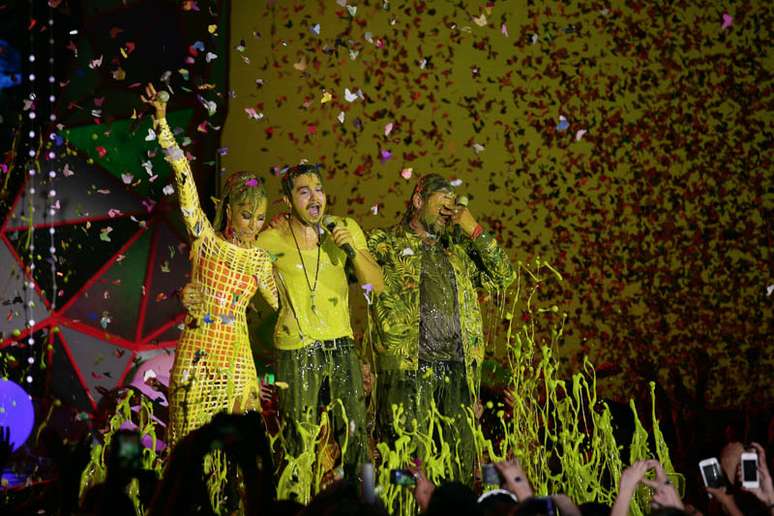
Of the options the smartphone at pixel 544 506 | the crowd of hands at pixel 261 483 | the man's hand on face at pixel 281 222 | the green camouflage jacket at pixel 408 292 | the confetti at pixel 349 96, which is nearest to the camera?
the crowd of hands at pixel 261 483

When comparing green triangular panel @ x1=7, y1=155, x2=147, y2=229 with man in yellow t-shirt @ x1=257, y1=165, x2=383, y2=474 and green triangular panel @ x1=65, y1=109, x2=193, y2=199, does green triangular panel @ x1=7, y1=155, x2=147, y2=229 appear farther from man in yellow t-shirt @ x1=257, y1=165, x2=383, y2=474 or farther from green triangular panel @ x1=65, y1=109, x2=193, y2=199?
man in yellow t-shirt @ x1=257, y1=165, x2=383, y2=474

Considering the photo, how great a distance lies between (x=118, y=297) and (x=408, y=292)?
8.30 ft

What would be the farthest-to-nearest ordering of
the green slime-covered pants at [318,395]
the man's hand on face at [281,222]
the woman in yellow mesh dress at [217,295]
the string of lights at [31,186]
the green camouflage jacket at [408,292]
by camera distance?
1. the string of lights at [31,186]
2. the green camouflage jacket at [408,292]
3. the man's hand on face at [281,222]
4. the green slime-covered pants at [318,395]
5. the woman in yellow mesh dress at [217,295]

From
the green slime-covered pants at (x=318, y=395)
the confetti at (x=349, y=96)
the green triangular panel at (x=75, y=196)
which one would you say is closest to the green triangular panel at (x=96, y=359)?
the green triangular panel at (x=75, y=196)

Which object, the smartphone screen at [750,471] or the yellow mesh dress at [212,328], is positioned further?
the yellow mesh dress at [212,328]

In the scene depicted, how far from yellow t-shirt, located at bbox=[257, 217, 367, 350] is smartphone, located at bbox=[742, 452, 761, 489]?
7.08 ft

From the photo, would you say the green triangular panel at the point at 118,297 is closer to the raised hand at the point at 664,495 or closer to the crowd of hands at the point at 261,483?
the crowd of hands at the point at 261,483

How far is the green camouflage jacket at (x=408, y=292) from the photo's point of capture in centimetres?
500

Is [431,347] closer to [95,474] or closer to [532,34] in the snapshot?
[95,474]

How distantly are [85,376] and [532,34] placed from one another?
3.39 metres

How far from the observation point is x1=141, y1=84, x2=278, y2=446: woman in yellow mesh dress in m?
4.52

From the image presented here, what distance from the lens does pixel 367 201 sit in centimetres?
715

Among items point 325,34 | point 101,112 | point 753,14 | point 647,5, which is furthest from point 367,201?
point 753,14

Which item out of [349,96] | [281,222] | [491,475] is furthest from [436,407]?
[349,96]
